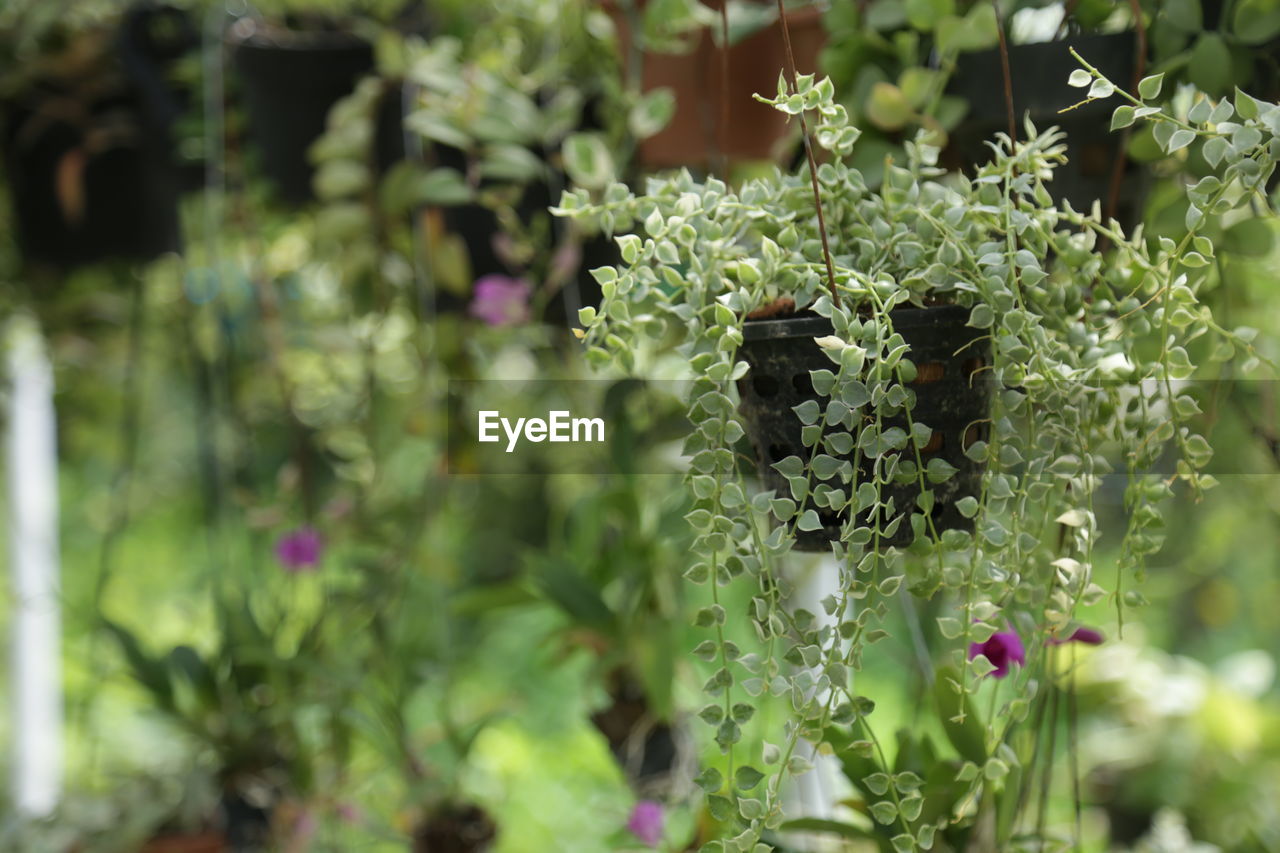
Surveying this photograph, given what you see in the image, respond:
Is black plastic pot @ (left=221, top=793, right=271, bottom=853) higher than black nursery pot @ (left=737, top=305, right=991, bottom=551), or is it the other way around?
black nursery pot @ (left=737, top=305, right=991, bottom=551)

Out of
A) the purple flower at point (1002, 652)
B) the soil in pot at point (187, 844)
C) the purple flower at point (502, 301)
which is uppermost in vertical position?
the purple flower at point (502, 301)

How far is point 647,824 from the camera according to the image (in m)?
0.93

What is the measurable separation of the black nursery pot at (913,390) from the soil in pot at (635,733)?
42 cm

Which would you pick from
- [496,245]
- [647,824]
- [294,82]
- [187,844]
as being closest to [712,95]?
[496,245]

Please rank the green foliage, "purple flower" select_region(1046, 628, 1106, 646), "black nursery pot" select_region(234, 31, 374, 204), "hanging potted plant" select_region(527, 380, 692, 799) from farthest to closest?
"black nursery pot" select_region(234, 31, 374, 204) < "hanging potted plant" select_region(527, 380, 692, 799) < "purple flower" select_region(1046, 628, 1106, 646) < the green foliage

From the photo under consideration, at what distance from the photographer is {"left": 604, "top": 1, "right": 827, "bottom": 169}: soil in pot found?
938 millimetres

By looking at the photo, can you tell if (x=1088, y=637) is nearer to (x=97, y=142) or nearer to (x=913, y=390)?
(x=913, y=390)

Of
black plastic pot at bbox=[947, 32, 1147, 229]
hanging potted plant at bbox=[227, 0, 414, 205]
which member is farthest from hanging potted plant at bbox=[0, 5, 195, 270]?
black plastic pot at bbox=[947, 32, 1147, 229]

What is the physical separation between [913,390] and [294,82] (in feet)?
2.84

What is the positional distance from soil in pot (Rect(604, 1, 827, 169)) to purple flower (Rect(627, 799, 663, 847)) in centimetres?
56

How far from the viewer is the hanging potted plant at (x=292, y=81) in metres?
1.17

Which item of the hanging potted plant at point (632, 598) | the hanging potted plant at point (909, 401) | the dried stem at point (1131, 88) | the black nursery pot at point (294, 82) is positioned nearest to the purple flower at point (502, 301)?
the hanging potted plant at point (632, 598)

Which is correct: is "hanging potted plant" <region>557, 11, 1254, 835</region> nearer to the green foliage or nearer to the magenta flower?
the green foliage

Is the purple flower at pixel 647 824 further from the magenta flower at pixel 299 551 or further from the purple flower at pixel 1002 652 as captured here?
the magenta flower at pixel 299 551
